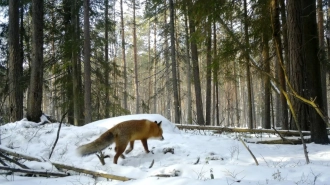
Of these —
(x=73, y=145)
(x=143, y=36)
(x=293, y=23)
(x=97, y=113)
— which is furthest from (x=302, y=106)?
(x=143, y=36)

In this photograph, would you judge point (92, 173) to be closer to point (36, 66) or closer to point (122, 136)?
point (122, 136)

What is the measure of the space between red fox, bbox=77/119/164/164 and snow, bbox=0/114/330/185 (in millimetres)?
364

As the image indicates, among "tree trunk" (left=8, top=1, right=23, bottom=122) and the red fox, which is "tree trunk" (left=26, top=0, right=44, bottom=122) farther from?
the red fox

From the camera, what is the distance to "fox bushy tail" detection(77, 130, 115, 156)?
622 centimetres

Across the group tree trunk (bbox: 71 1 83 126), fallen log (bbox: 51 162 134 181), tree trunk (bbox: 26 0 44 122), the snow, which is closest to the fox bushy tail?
the snow

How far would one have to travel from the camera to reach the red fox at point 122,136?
632 centimetres

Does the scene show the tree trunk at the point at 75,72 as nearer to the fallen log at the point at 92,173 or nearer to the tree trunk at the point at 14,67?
the tree trunk at the point at 14,67

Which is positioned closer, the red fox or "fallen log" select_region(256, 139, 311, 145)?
the red fox

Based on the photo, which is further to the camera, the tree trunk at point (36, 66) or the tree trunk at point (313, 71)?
the tree trunk at point (36, 66)

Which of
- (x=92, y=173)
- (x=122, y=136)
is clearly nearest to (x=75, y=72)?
(x=122, y=136)

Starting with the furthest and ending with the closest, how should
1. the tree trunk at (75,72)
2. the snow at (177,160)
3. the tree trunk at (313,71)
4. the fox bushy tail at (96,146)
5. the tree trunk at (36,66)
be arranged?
the tree trunk at (75,72), the tree trunk at (36,66), the tree trunk at (313,71), the fox bushy tail at (96,146), the snow at (177,160)

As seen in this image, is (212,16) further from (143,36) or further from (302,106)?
(143,36)

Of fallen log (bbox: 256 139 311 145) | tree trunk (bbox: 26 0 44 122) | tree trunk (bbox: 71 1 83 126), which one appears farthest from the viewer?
tree trunk (bbox: 71 1 83 126)

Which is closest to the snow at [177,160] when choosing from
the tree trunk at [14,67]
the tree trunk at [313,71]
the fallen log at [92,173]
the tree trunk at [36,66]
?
the fallen log at [92,173]
